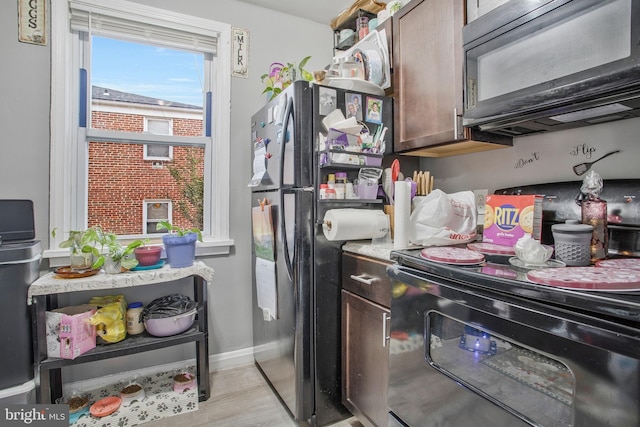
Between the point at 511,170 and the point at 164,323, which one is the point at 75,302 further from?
the point at 511,170

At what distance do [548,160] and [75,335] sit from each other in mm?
2300

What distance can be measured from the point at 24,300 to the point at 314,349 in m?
1.38

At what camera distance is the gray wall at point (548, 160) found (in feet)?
3.82

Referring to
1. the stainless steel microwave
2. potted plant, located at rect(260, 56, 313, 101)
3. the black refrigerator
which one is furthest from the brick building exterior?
the stainless steel microwave

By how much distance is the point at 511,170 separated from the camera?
1.52m

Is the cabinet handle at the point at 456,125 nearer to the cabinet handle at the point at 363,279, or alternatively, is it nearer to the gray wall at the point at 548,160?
the gray wall at the point at 548,160

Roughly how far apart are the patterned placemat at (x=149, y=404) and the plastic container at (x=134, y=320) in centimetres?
39

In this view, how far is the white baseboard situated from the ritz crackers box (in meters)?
1.79

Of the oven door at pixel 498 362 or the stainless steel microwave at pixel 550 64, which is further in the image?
the stainless steel microwave at pixel 550 64

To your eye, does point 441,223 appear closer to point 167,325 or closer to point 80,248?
point 167,325

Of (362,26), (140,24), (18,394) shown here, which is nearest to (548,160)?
(362,26)

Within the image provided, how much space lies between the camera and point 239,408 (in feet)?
5.89

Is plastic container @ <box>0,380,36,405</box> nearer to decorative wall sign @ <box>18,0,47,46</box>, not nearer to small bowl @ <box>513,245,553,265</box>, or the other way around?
decorative wall sign @ <box>18,0,47,46</box>

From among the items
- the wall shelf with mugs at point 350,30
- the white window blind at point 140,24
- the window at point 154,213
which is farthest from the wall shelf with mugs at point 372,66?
the window at point 154,213
